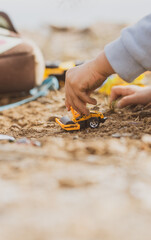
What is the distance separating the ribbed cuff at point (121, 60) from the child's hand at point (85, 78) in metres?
0.03

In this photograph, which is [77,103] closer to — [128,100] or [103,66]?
[103,66]

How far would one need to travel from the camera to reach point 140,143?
969 mm

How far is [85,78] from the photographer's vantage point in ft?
4.10

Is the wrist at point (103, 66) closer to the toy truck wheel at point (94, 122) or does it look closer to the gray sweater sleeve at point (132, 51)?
the gray sweater sleeve at point (132, 51)

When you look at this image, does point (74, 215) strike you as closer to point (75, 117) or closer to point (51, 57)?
point (75, 117)

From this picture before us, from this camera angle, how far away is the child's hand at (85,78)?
4.06 feet

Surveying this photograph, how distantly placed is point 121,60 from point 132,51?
59mm

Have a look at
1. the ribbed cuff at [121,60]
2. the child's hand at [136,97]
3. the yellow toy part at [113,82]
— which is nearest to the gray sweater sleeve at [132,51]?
the ribbed cuff at [121,60]

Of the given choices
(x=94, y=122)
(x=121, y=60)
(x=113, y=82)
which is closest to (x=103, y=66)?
(x=121, y=60)

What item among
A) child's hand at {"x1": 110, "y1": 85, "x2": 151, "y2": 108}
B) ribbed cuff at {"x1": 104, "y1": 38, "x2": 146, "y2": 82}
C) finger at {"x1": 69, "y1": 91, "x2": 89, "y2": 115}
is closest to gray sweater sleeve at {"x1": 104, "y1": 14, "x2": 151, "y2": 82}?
ribbed cuff at {"x1": 104, "y1": 38, "x2": 146, "y2": 82}

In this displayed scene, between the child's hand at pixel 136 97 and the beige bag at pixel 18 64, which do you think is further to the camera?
the beige bag at pixel 18 64

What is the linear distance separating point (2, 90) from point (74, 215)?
1901mm

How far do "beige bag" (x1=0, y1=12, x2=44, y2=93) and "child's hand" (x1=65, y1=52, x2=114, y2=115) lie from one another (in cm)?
108

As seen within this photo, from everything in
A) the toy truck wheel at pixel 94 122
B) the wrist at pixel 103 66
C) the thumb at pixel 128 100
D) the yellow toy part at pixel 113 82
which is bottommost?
the yellow toy part at pixel 113 82
